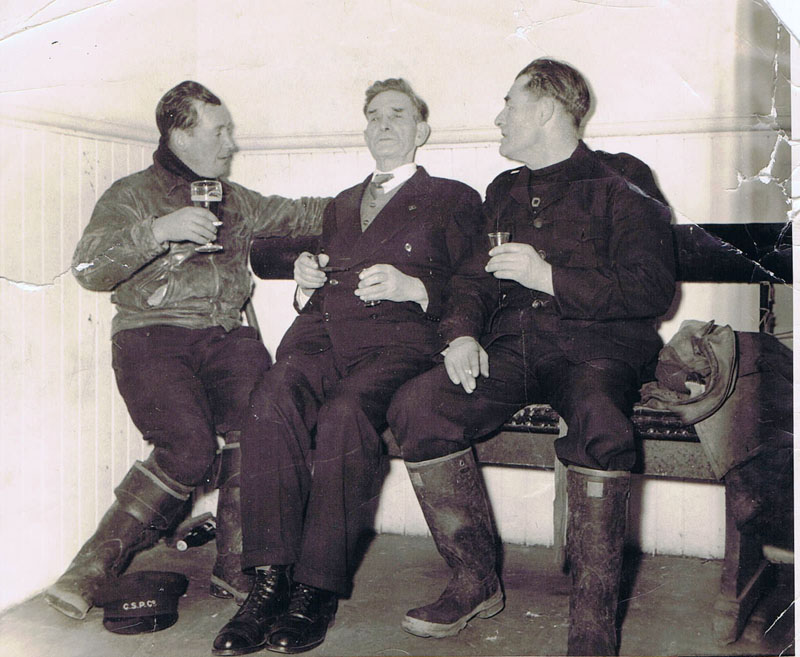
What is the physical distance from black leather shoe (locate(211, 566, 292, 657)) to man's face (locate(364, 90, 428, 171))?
4.22ft

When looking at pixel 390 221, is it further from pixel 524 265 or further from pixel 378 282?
pixel 524 265

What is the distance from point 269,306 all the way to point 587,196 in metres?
1.30

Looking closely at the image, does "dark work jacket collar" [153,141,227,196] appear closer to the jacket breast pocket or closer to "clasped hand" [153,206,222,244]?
"clasped hand" [153,206,222,244]

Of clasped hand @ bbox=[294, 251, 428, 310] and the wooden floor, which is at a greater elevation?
clasped hand @ bbox=[294, 251, 428, 310]

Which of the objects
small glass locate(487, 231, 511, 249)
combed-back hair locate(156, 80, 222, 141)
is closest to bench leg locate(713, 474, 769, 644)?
small glass locate(487, 231, 511, 249)

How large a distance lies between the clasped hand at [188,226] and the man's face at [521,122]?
867 millimetres

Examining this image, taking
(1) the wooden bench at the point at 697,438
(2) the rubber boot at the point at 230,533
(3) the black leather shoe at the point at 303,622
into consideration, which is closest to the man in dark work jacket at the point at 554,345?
(1) the wooden bench at the point at 697,438

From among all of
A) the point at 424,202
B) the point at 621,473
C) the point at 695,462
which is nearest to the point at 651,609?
the point at 695,462

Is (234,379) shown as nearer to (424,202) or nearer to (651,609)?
(424,202)

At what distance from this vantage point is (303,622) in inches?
75.2

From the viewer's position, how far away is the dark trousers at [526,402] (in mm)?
1842

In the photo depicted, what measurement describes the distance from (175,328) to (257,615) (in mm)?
926

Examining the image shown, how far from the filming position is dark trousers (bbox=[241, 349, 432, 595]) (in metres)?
1.95

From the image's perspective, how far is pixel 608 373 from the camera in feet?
Answer: 6.62
